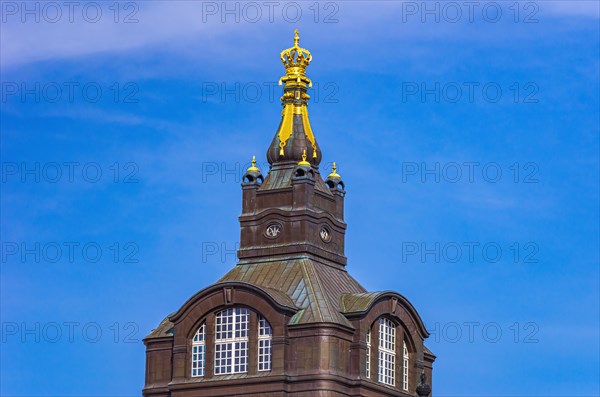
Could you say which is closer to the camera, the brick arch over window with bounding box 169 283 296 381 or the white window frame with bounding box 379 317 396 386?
the brick arch over window with bounding box 169 283 296 381

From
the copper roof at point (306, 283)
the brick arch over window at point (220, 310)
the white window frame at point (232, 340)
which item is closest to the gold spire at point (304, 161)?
the copper roof at point (306, 283)

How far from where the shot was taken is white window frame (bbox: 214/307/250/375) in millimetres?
124375

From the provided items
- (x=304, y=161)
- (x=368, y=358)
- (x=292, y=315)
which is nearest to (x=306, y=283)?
(x=292, y=315)

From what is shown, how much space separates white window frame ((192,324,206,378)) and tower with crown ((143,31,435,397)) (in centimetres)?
6

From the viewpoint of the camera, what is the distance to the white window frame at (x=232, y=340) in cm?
12438

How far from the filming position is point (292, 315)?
123750 mm

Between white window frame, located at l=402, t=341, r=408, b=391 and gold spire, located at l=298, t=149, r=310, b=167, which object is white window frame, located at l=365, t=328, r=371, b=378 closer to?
white window frame, located at l=402, t=341, r=408, b=391

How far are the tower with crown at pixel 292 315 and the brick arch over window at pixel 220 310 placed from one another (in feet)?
0.19

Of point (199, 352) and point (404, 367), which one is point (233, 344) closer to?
point (199, 352)

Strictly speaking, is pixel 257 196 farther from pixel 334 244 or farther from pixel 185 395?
pixel 185 395

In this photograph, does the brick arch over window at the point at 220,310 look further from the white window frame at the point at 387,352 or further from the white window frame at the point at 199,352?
the white window frame at the point at 387,352

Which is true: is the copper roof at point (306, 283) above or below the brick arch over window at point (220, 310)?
above

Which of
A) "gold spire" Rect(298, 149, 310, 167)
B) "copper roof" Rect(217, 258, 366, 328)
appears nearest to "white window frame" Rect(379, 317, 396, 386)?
"copper roof" Rect(217, 258, 366, 328)

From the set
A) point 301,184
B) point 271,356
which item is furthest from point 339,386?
point 301,184
